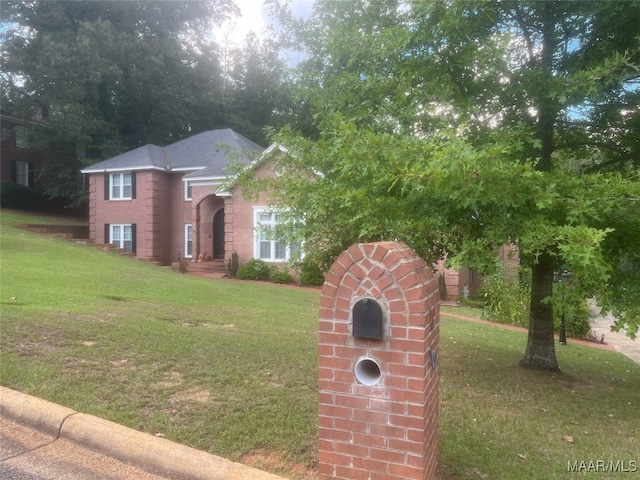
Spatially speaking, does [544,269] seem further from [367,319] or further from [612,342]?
[612,342]

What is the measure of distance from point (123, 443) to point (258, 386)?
5.67 feet

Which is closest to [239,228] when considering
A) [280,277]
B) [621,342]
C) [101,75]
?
[280,277]

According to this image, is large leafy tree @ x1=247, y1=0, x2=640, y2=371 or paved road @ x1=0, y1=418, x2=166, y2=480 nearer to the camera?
paved road @ x1=0, y1=418, x2=166, y2=480

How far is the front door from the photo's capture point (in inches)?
1022

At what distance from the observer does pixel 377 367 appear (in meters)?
3.06

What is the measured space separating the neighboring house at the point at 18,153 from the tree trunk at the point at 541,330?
30779 mm

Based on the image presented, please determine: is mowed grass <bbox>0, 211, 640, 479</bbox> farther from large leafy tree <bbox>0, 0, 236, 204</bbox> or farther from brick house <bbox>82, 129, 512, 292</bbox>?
large leafy tree <bbox>0, 0, 236, 204</bbox>

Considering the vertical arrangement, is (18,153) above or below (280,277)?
above

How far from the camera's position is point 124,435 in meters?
3.84

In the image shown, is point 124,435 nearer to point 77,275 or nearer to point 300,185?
point 300,185

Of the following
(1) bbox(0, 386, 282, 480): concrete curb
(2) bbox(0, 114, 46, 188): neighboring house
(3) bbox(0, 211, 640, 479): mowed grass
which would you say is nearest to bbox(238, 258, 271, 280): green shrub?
(3) bbox(0, 211, 640, 479): mowed grass

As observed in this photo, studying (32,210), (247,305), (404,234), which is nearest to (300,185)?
(404,234)

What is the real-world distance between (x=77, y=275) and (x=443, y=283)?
40.6ft

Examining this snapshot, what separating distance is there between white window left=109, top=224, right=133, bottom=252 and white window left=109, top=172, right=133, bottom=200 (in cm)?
146
